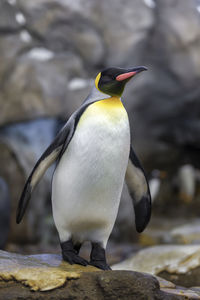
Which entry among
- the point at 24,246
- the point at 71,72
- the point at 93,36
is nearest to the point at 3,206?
the point at 24,246

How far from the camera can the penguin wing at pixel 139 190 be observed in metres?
2.18

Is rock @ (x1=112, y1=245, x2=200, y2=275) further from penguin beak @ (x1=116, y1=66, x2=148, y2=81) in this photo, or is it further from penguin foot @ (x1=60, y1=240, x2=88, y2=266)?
penguin beak @ (x1=116, y1=66, x2=148, y2=81)

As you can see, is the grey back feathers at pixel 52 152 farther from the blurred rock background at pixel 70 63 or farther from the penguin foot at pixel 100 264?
the blurred rock background at pixel 70 63

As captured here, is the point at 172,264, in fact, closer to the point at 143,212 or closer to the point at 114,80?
the point at 143,212

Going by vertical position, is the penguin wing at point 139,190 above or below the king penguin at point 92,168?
below

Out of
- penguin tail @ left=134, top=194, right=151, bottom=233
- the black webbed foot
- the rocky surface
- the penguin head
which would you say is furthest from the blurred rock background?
the penguin head

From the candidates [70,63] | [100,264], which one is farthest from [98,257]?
[70,63]

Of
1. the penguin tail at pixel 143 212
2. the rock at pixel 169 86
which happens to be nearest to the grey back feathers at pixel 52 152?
the penguin tail at pixel 143 212

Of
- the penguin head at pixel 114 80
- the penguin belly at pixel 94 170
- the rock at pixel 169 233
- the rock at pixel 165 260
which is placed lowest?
the rock at pixel 169 233

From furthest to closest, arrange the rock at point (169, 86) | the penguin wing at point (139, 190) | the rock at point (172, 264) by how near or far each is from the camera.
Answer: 1. the rock at point (169, 86)
2. the rock at point (172, 264)
3. the penguin wing at point (139, 190)

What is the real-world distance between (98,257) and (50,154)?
53cm

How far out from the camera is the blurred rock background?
4934 millimetres

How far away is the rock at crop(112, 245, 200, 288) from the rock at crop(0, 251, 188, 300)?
3.99 feet

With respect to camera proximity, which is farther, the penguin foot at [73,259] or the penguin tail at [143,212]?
the penguin tail at [143,212]
